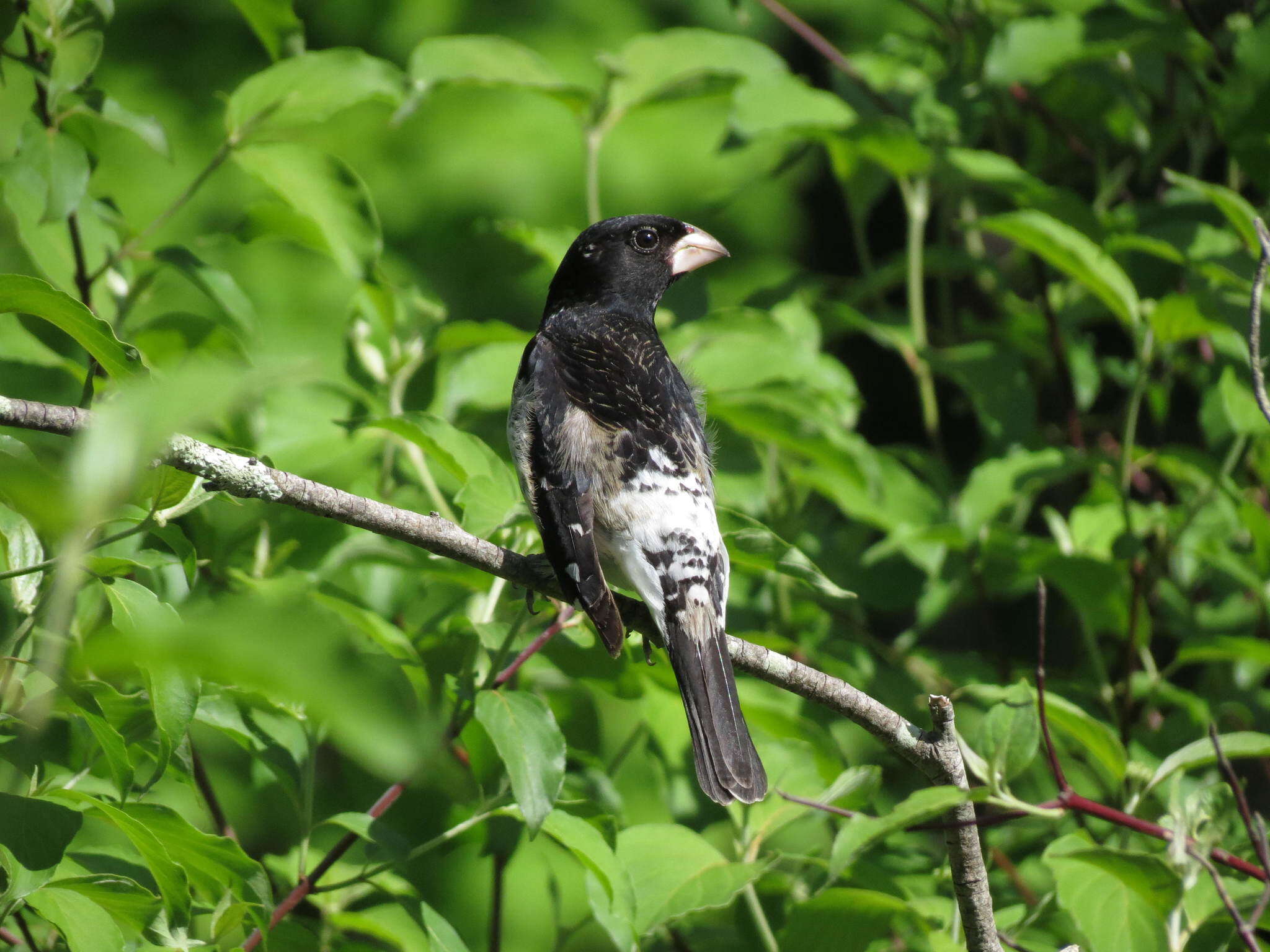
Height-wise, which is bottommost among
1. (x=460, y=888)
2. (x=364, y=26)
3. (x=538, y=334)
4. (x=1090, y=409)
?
(x=460, y=888)

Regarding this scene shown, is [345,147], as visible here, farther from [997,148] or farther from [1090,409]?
[1090,409]

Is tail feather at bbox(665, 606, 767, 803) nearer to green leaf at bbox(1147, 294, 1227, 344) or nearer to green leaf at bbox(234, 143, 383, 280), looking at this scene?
green leaf at bbox(234, 143, 383, 280)

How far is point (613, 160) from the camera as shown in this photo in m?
3.83

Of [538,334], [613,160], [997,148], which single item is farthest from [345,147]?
[997,148]

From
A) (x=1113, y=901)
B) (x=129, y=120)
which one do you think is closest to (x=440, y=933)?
(x=1113, y=901)

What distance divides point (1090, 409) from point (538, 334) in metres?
2.25

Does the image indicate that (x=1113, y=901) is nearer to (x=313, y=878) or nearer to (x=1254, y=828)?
(x=1254, y=828)

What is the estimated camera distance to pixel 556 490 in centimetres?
226

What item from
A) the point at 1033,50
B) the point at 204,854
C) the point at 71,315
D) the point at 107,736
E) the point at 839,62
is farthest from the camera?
the point at 839,62

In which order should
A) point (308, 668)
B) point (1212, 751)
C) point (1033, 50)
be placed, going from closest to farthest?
point (308, 668) → point (1212, 751) → point (1033, 50)

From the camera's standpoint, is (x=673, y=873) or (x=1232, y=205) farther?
(x=1232, y=205)

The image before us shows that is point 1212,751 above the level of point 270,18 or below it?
below

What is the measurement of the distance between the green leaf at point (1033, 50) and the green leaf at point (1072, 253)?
0.50 m

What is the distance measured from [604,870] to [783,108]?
185cm
